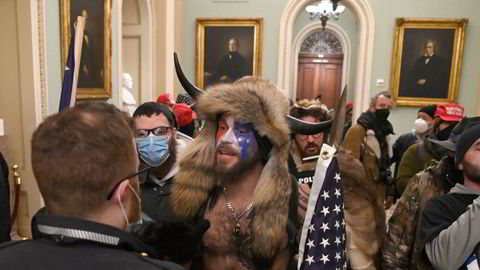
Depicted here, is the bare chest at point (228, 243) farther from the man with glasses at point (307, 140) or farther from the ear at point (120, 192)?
the man with glasses at point (307, 140)

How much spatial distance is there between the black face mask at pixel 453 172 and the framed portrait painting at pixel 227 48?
235 inches

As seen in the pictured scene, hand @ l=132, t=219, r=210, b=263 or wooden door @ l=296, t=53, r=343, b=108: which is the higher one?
wooden door @ l=296, t=53, r=343, b=108

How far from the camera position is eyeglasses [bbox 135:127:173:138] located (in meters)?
2.22

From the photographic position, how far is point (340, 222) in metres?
1.71

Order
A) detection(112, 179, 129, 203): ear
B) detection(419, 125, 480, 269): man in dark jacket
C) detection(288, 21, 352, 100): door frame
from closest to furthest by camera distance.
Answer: detection(112, 179, 129, 203): ear
detection(419, 125, 480, 269): man in dark jacket
detection(288, 21, 352, 100): door frame

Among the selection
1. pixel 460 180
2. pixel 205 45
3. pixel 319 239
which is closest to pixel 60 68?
pixel 319 239

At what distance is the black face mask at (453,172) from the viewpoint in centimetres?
199

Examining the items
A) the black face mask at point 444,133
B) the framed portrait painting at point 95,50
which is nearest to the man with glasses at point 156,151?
the black face mask at point 444,133

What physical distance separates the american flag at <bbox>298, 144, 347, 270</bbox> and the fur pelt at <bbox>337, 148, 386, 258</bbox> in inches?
22.0

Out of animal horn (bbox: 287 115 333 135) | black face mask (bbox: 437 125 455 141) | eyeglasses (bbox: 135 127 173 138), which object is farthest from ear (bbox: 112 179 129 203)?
black face mask (bbox: 437 125 455 141)

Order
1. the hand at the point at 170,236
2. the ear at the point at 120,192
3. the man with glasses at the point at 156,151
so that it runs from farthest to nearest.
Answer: the man with glasses at the point at 156,151, the hand at the point at 170,236, the ear at the point at 120,192

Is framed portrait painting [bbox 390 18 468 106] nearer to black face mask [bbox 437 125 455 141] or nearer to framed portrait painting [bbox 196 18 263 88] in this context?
framed portrait painting [bbox 196 18 263 88]

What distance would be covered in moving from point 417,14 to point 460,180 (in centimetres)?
635

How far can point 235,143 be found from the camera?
1.69 meters
